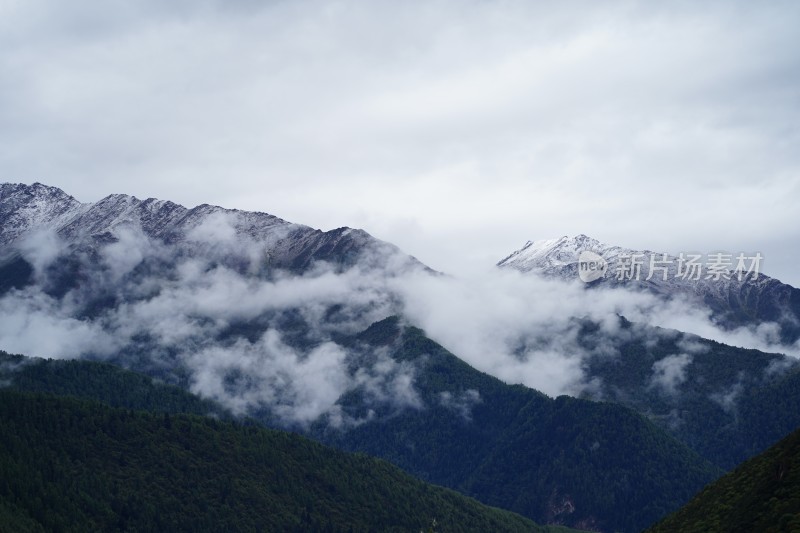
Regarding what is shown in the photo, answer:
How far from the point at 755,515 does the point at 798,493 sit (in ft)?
39.1

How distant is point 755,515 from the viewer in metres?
189

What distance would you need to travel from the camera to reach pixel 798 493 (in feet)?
593
